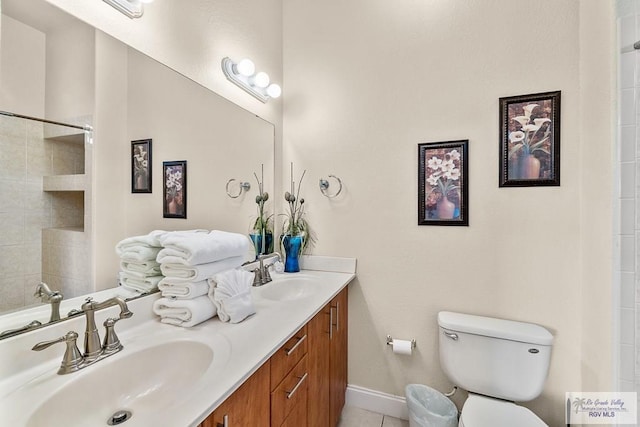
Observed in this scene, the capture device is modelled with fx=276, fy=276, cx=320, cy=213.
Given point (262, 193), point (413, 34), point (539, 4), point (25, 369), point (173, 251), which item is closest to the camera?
point (25, 369)

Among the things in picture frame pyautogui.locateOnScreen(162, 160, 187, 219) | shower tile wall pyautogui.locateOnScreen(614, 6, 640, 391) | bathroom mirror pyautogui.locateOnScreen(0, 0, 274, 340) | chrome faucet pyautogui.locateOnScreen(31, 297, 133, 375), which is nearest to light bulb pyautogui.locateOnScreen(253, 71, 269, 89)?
bathroom mirror pyautogui.locateOnScreen(0, 0, 274, 340)

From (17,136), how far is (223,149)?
870 millimetres

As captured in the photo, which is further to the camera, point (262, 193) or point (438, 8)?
point (262, 193)

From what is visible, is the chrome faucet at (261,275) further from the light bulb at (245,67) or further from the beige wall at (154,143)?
the light bulb at (245,67)

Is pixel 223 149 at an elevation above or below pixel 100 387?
above

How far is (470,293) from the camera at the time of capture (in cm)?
157

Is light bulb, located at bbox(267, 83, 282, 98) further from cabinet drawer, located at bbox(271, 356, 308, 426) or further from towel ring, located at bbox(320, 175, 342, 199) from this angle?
cabinet drawer, located at bbox(271, 356, 308, 426)

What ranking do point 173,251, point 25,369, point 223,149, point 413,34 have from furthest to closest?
point 413,34 → point 223,149 → point 173,251 → point 25,369

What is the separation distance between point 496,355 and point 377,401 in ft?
2.67

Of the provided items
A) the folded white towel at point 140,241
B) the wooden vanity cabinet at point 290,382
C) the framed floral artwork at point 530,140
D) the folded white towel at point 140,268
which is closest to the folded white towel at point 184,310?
the folded white towel at point 140,268

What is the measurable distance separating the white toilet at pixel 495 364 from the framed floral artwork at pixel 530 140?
2.48 ft

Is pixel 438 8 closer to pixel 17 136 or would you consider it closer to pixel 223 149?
pixel 223 149

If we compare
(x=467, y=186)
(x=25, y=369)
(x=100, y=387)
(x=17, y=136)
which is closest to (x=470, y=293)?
(x=467, y=186)

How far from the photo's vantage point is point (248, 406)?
2.54ft
